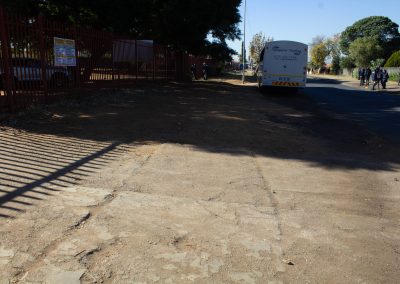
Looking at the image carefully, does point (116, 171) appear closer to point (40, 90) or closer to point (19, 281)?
point (19, 281)

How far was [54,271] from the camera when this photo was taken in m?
3.04

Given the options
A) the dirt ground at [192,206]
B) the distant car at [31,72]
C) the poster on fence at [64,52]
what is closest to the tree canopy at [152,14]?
the poster on fence at [64,52]

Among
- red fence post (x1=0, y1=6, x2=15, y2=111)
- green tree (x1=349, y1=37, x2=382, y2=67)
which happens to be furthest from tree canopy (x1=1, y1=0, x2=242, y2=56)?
green tree (x1=349, y1=37, x2=382, y2=67)

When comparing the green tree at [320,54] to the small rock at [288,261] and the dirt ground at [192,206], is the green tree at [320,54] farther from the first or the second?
the small rock at [288,261]

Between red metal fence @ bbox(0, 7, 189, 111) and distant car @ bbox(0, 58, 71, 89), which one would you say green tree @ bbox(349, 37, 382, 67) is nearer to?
red metal fence @ bbox(0, 7, 189, 111)

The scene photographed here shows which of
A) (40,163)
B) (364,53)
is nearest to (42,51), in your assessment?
(40,163)

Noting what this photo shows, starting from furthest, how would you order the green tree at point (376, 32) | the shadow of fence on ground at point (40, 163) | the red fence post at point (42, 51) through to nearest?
the green tree at point (376, 32) < the red fence post at point (42, 51) < the shadow of fence on ground at point (40, 163)

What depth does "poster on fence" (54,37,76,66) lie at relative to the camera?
11500 mm

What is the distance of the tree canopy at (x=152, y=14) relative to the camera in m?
19.9

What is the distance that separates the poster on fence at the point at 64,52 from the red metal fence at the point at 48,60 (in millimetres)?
107

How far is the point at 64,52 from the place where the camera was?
39.4ft

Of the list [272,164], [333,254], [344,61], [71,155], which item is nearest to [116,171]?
[71,155]

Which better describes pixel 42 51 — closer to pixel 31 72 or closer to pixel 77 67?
pixel 31 72

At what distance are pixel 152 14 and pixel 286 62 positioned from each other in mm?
8562
